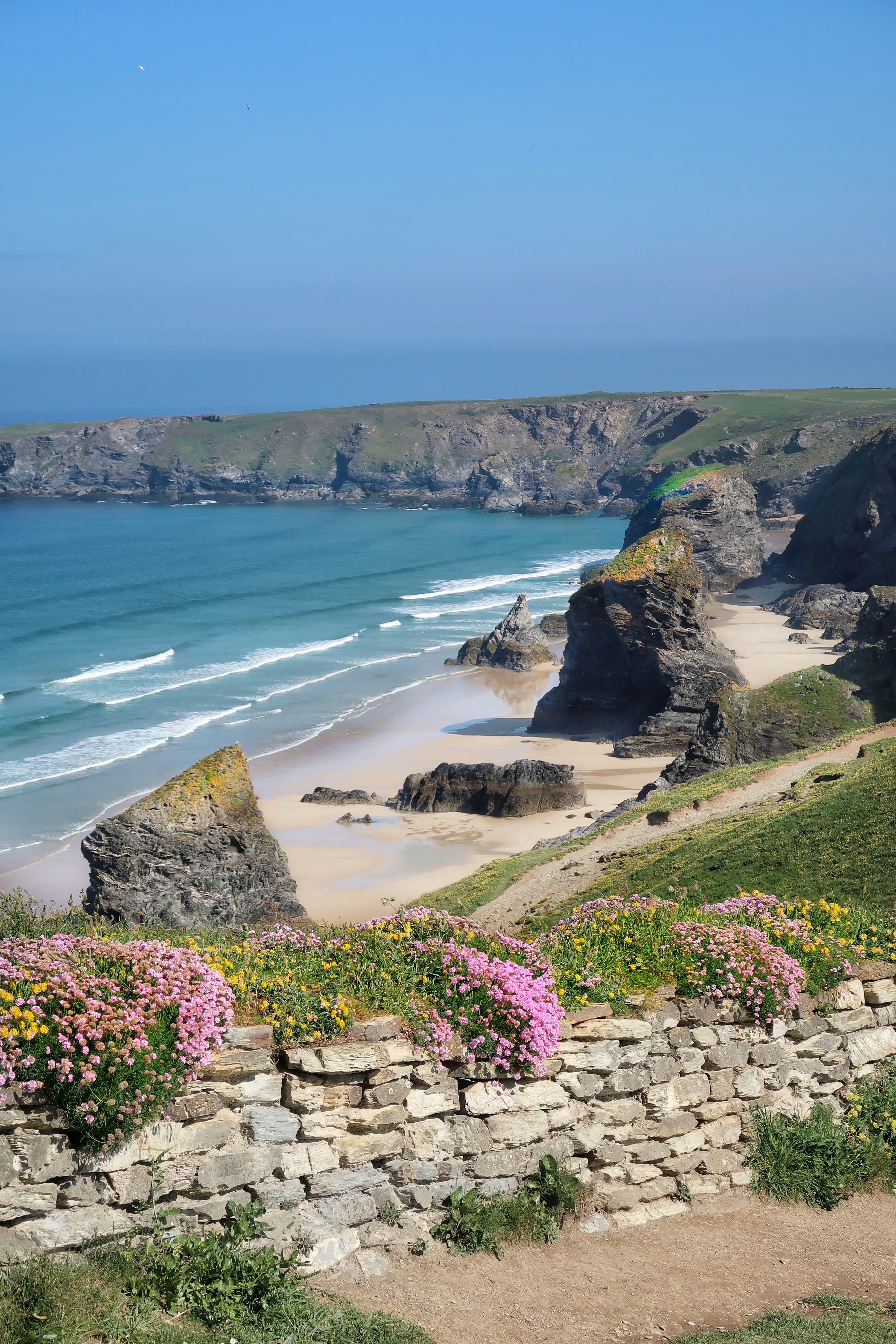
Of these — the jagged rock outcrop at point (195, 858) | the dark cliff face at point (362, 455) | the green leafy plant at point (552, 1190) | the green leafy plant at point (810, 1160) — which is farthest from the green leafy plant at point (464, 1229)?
the dark cliff face at point (362, 455)

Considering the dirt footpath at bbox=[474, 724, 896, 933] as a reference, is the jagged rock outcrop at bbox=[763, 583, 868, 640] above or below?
above

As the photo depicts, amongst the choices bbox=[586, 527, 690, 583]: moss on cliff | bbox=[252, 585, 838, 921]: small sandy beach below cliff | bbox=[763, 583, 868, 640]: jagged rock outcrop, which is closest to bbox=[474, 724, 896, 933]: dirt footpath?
bbox=[252, 585, 838, 921]: small sandy beach below cliff

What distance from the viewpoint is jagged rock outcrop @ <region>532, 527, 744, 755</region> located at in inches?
1455

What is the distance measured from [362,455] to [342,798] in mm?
149293

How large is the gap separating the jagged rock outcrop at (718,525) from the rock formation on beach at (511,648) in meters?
24.2

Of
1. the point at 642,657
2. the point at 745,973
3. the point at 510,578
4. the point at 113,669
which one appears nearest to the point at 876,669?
the point at 642,657

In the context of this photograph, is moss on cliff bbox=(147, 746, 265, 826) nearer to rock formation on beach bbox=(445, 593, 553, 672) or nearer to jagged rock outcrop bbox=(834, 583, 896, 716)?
jagged rock outcrop bbox=(834, 583, 896, 716)

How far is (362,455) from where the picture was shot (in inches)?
6964

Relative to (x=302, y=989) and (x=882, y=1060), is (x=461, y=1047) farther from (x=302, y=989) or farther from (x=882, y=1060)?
(x=882, y=1060)

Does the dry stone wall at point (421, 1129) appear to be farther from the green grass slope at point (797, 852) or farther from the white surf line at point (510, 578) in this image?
the white surf line at point (510, 578)

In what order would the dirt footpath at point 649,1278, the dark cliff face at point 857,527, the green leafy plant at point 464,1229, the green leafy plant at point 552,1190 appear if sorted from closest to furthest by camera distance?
1. the dirt footpath at point 649,1278
2. the green leafy plant at point 464,1229
3. the green leafy plant at point 552,1190
4. the dark cliff face at point 857,527

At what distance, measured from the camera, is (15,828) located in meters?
32.3

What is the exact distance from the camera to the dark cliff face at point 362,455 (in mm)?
169125

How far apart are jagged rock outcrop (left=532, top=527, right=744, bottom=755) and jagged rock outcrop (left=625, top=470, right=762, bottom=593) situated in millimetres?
38509
